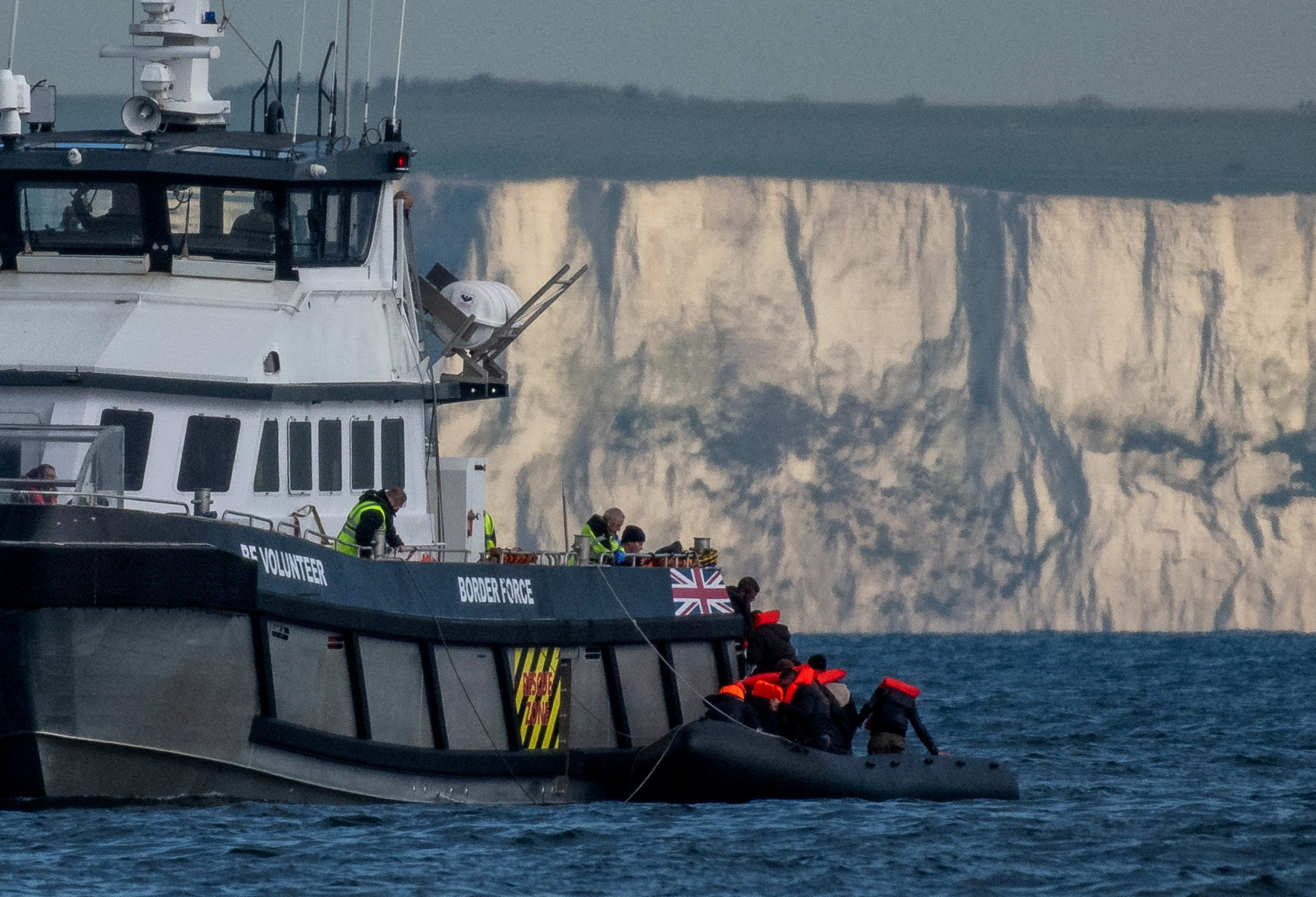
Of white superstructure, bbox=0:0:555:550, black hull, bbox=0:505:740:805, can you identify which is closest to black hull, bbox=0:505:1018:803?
black hull, bbox=0:505:740:805

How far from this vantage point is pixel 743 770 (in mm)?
20547

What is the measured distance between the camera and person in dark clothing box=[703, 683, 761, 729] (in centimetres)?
2117

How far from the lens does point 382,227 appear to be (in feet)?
69.9

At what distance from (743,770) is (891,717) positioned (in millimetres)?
1804

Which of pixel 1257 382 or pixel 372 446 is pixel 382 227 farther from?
pixel 1257 382

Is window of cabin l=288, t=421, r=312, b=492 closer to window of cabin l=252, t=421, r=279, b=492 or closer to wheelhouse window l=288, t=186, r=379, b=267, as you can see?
window of cabin l=252, t=421, r=279, b=492

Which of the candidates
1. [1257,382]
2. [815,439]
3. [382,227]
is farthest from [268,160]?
[1257,382]

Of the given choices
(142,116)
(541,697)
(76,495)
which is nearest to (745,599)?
(541,697)

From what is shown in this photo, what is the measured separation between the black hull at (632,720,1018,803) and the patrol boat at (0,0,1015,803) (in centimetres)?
26

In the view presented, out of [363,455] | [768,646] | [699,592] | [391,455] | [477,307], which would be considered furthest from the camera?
[477,307]

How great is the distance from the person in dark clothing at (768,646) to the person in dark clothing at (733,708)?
1.37 m

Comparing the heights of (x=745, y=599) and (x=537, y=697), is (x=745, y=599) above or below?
above

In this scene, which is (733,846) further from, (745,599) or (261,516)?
(745,599)

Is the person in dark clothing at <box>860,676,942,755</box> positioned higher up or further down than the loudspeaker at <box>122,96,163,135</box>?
further down
